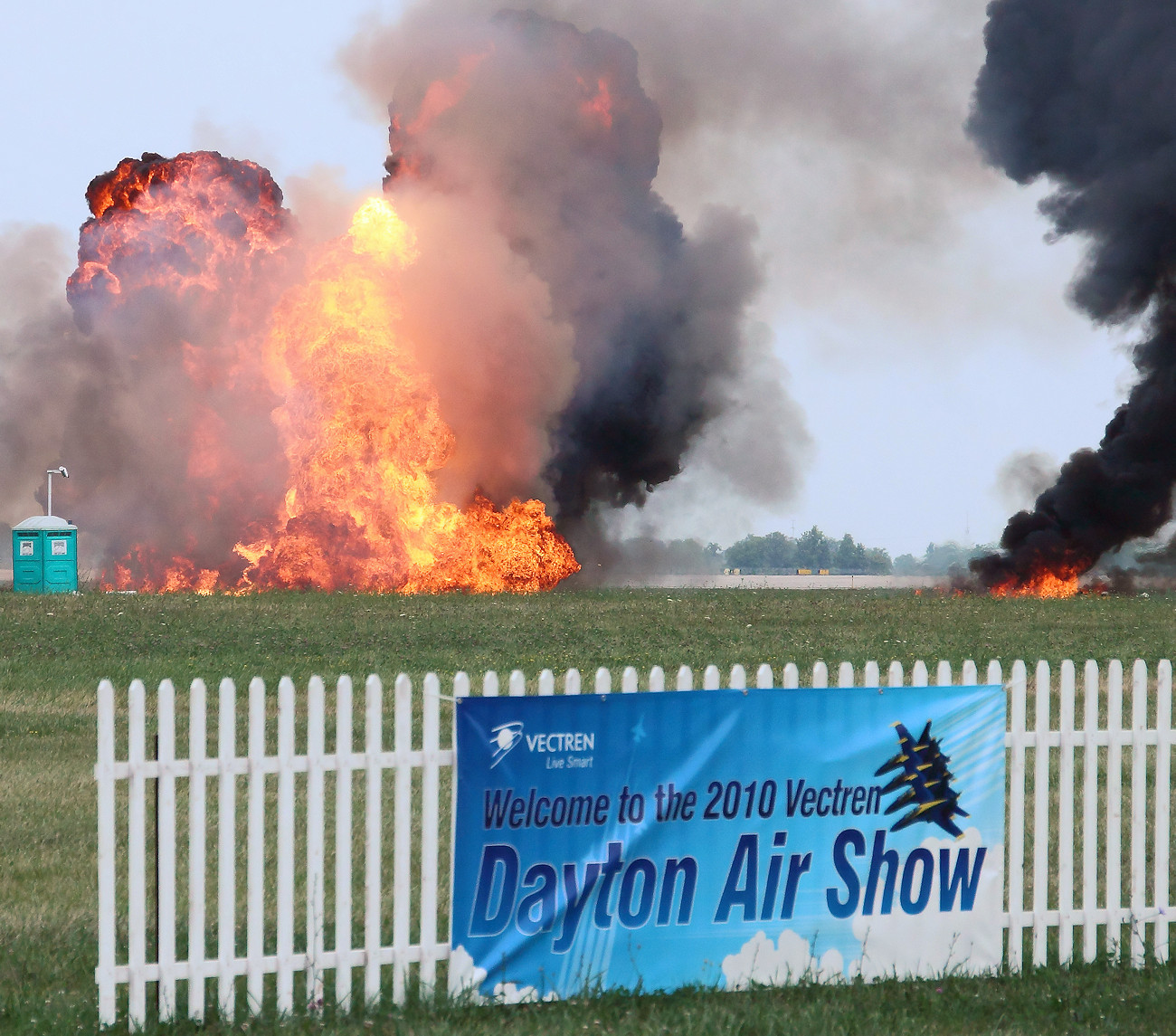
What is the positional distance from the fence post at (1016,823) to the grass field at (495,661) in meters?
0.23

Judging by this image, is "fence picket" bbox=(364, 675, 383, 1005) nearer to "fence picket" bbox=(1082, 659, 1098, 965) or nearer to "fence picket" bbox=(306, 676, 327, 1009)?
"fence picket" bbox=(306, 676, 327, 1009)

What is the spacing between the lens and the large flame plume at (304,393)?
44.6 meters

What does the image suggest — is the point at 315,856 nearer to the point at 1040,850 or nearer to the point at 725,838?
the point at 725,838

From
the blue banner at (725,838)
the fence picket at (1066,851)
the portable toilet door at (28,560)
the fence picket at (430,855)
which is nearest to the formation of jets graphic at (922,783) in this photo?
the blue banner at (725,838)

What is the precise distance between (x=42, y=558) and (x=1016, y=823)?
36401 mm

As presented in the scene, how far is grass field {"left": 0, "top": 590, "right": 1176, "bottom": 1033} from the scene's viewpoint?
5.98m

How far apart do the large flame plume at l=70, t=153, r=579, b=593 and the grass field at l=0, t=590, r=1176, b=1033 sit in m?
6.57

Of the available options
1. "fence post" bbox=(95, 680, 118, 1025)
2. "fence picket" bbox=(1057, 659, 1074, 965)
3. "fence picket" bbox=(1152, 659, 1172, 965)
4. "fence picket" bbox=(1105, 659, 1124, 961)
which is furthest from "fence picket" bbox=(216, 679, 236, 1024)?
"fence picket" bbox=(1152, 659, 1172, 965)

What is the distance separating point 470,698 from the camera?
19.6ft

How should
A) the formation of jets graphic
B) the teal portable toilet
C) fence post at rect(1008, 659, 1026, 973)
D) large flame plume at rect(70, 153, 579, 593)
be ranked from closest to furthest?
1. the formation of jets graphic
2. fence post at rect(1008, 659, 1026, 973)
3. the teal portable toilet
4. large flame plume at rect(70, 153, 579, 593)

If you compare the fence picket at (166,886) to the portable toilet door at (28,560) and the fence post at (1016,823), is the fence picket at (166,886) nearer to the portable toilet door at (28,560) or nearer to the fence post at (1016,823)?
the fence post at (1016,823)

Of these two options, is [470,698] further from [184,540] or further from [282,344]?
[184,540]

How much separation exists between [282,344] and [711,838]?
4240cm

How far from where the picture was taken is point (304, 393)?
45.3 m
